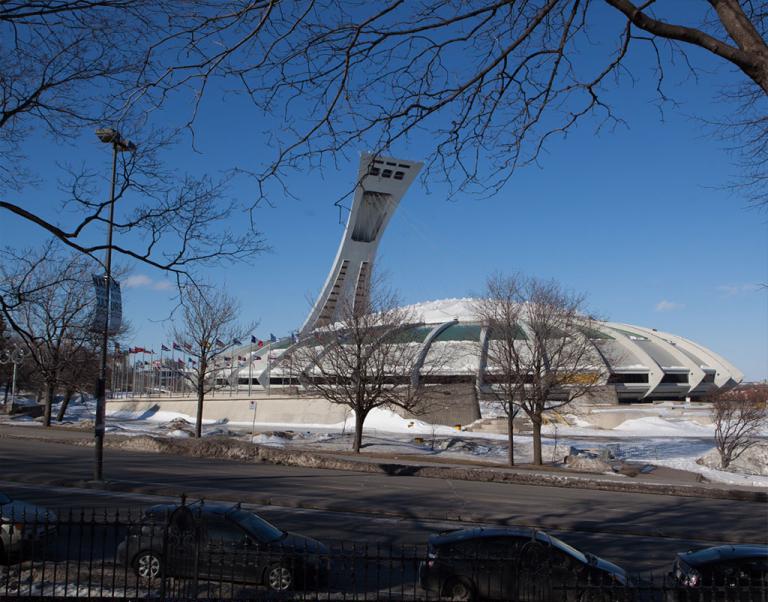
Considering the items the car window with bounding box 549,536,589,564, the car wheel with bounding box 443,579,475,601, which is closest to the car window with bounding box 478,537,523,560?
the car window with bounding box 549,536,589,564

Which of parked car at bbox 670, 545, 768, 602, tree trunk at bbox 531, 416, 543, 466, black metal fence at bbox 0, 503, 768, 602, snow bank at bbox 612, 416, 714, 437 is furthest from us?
snow bank at bbox 612, 416, 714, 437

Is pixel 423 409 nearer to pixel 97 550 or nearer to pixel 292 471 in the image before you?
pixel 292 471

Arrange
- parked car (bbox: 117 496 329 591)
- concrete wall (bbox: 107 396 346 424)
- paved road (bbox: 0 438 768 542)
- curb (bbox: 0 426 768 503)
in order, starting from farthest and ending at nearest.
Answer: concrete wall (bbox: 107 396 346 424) → curb (bbox: 0 426 768 503) → paved road (bbox: 0 438 768 542) → parked car (bbox: 117 496 329 591)

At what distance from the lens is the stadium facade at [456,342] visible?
66250 mm

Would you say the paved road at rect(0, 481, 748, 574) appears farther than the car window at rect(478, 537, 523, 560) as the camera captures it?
Yes

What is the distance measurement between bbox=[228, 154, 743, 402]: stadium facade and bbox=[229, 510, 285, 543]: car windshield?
43.4 meters

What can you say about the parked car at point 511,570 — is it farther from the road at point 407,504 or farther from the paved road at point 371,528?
the road at point 407,504

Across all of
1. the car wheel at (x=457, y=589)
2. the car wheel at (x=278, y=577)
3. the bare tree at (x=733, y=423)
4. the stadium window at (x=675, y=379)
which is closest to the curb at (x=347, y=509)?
the car wheel at (x=457, y=589)

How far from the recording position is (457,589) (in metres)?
8.13

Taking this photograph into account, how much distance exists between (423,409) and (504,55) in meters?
32.4

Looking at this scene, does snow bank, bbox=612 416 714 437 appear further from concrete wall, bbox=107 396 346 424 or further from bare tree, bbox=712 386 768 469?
concrete wall, bbox=107 396 346 424

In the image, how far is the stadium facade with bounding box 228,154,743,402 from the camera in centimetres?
6625

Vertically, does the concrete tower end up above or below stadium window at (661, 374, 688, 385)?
above

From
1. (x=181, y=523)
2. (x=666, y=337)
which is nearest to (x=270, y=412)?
(x=181, y=523)
